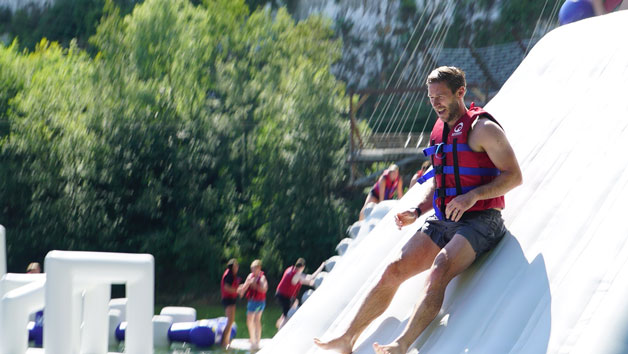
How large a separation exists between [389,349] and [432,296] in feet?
0.96

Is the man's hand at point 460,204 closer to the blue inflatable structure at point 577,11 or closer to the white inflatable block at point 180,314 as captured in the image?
the blue inflatable structure at point 577,11

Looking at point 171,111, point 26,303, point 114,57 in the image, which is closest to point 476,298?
point 26,303

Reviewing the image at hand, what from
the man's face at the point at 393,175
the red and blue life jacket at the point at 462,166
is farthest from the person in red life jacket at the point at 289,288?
the red and blue life jacket at the point at 462,166

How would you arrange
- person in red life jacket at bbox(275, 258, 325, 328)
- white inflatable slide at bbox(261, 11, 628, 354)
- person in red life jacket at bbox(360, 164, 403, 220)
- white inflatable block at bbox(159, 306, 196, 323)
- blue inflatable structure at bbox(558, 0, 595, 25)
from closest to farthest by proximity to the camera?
white inflatable slide at bbox(261, 11, 628, 354) → blue inflatable structure at bbox(558, 0, 595, 25) → person in red life jacket at bbox(360, 164, 403, 220) → person in red life jacket at bbox(275, 258, 325, 328) → white inflatable block at bbox(159, 306, 196, 323)

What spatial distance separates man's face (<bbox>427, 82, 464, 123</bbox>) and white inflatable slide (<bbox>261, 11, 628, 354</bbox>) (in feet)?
2.08

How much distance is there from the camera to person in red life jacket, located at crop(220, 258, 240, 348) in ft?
36.1

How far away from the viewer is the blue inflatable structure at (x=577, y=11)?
5.92 m

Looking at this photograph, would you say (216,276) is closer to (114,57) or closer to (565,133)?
(114,57)

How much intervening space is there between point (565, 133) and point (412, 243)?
3.53ft

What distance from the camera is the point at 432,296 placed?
12.5 feet

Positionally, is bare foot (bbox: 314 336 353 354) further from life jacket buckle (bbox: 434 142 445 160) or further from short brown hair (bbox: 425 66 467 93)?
short brown hair (bbox: 425 66 467 93)

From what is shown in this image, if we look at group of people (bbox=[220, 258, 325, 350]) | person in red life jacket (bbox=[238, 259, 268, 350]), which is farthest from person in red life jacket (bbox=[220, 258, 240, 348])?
person in red life jacket (bbox=[238, 259, 268, 350])

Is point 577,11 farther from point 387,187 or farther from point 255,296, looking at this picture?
point 255,296

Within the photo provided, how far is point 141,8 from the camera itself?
2425 cm
